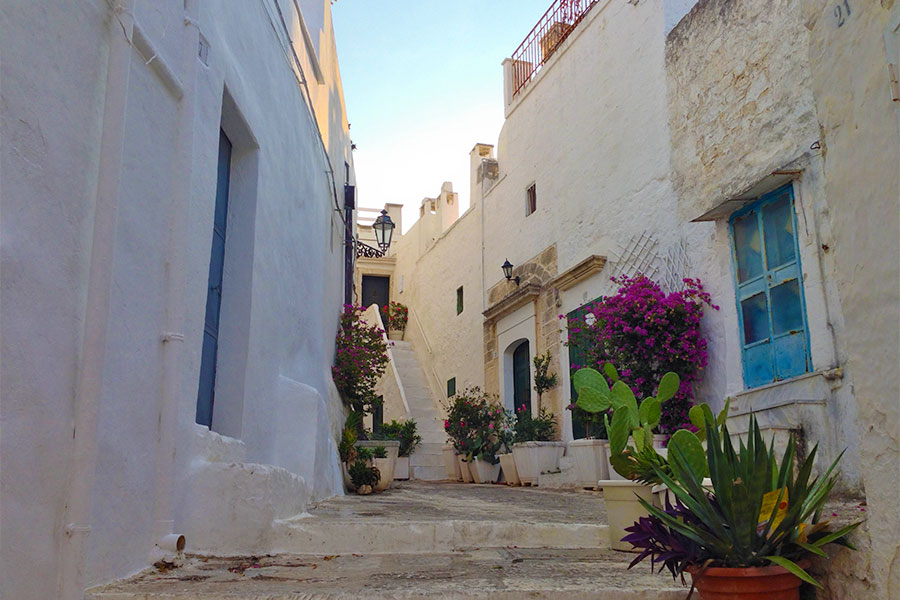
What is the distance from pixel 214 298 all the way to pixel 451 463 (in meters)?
8.52

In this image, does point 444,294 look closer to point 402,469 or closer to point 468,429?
point 468,429

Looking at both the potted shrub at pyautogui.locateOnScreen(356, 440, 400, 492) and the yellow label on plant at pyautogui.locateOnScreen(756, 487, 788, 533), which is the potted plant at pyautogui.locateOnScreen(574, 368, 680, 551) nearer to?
the yellow label on plant at pyautogui.locateOnScreen(756, 487, 788, 533)

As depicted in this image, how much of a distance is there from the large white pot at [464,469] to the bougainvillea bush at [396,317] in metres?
8.18

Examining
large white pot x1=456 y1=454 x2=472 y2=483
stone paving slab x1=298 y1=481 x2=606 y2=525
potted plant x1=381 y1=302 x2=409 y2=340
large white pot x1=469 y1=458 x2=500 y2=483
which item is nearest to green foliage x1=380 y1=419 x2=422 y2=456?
large white pot x1=469 y1=458 x2=500 y2=483

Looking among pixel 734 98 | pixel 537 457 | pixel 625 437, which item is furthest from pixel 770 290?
pixel 537 457

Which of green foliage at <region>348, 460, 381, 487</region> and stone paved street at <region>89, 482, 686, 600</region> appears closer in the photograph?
stone paved street at <region>89, 482, 686, 600</region>

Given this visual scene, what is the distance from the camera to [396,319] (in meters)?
19.8

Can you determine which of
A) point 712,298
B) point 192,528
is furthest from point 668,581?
point 712,298

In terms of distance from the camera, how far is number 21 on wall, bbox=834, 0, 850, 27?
238cm

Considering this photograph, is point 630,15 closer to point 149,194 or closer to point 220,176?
point 220,176

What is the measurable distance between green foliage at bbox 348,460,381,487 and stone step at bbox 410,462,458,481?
15.0 ft

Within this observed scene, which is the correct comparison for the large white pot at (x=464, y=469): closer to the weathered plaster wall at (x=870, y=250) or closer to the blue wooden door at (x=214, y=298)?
the blue wooden door at (x=214, y=298)

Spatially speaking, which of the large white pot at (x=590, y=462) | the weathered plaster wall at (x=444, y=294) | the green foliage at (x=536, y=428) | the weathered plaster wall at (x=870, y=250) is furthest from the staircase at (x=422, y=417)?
the weathered plaster wall at (x=870, y=250)

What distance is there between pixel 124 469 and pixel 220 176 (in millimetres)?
2153
